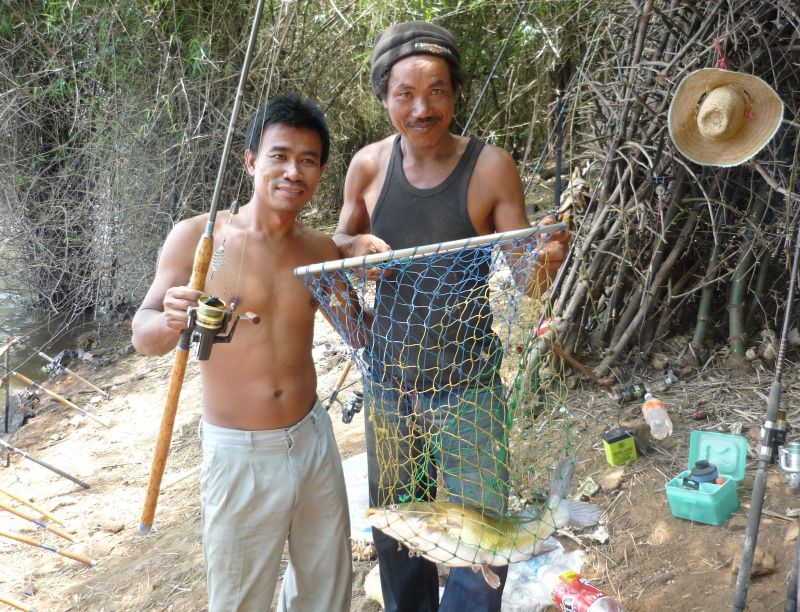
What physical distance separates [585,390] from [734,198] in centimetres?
141

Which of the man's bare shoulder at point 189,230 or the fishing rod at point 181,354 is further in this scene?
the man's bare shoulder at point 189,230

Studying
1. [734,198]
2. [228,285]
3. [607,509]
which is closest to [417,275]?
[228,285]

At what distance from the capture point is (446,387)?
2291 mm

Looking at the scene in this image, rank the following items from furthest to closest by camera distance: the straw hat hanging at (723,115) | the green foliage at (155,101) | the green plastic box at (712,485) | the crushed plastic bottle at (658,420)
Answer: the green foliage at (155,101), the crushed plastic bottle at (658,420), the green plastic box at (712,485), the straw hat hanging at (723,115)

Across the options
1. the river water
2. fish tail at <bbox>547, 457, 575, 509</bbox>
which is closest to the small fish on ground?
fish tail at <bbox>547, 457, 575, 509</bbox>

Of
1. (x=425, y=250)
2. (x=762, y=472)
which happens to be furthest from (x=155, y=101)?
(x=762, y=472)

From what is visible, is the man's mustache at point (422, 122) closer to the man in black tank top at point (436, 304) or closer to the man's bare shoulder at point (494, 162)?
the man in black tank top at point (436, 304)

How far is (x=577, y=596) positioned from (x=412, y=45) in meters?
2.00

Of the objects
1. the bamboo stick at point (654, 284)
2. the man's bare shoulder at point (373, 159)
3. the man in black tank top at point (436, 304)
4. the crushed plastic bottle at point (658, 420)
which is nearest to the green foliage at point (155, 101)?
the bamboo stick at point (654, 284)

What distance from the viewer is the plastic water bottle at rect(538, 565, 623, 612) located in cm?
259

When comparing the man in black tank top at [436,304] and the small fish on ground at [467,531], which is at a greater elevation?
→ the man in black tank top at [436,304]

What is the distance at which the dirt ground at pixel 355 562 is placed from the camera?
3.06 metres

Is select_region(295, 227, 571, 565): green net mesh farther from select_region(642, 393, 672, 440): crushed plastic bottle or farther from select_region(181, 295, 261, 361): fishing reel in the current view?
select_region(642, 393, 672, 440): crushed plastic bottle

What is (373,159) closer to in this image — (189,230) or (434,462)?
(189,230)
